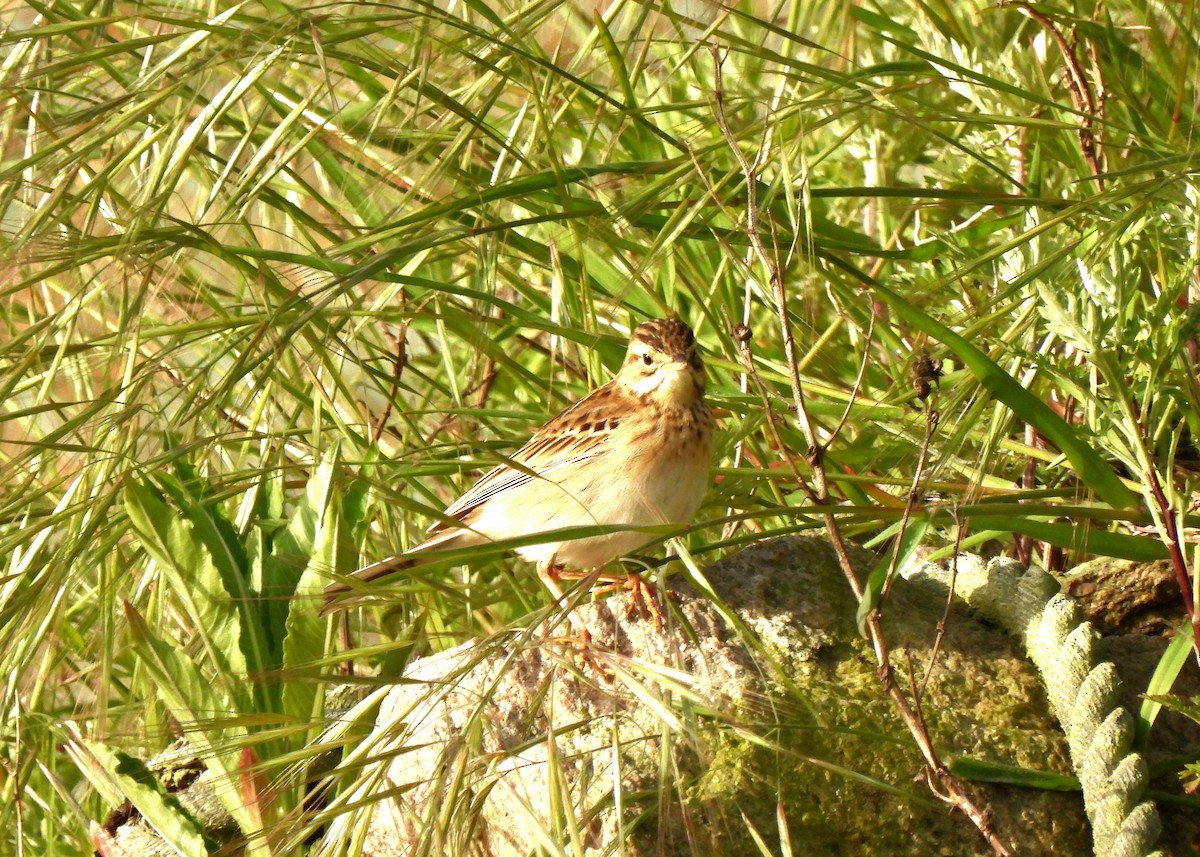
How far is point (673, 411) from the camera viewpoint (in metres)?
4.39

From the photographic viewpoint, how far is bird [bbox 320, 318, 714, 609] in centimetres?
424

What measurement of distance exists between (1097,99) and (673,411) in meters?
1.71

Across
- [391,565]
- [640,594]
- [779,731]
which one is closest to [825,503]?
[779,731]

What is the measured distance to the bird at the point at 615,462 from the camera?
424 cm

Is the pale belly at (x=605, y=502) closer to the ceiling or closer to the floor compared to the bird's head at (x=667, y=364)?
closer to the floor

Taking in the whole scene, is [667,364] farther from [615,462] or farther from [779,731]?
[779,731]

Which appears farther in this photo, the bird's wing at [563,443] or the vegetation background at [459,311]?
the bird's wing at [563,443]

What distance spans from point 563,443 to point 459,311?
52 centimetres

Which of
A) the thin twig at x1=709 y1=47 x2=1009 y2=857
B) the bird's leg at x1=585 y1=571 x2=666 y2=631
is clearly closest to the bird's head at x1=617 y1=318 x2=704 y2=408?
the bird's leg at x1=585 y1=571 x2=666 y2=631

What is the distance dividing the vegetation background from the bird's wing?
199 millimetres

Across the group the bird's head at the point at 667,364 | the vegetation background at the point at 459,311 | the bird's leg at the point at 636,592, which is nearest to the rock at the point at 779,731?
the bird's leg at the point at 636,592

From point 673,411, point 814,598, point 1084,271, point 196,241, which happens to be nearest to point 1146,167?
point 1084,271

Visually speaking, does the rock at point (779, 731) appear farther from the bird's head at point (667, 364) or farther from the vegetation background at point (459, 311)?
the bird's head at point (667, 364)

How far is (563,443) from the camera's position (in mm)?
4570
